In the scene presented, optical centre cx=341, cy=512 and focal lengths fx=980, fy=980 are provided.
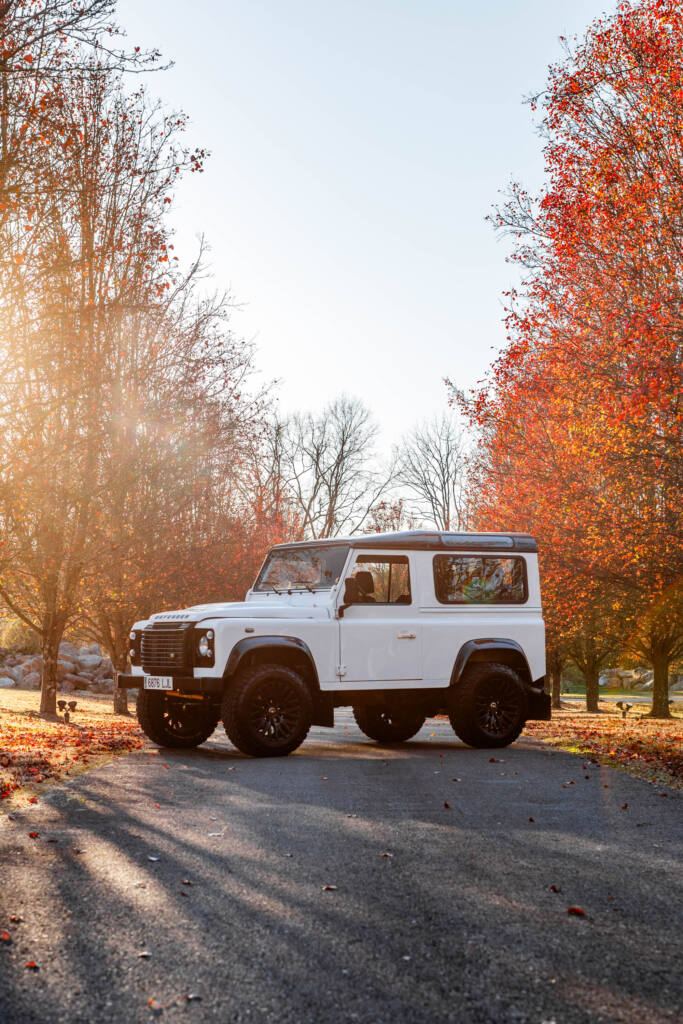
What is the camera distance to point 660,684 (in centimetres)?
3031

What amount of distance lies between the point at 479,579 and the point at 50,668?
9.55 meters

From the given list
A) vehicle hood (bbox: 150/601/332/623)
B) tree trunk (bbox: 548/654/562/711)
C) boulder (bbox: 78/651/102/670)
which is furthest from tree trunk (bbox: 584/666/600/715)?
vehicle hood (bbox: 150/601/332/623)

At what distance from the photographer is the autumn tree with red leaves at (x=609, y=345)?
488 inches

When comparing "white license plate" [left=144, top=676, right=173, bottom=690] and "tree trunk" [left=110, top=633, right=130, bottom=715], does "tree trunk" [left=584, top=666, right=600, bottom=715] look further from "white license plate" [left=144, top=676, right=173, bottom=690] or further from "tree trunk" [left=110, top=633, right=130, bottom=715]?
"white license plate" [left=144, top=676, right=173, bottom=690]

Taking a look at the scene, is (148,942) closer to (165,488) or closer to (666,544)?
(666,544)

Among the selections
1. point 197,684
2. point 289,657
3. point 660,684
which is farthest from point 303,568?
point 660,684

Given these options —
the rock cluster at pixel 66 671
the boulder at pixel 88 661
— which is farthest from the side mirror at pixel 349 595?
the boulder at pixel 88 661

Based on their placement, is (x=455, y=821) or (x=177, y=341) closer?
(x=455, y=821)

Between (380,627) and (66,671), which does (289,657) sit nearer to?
(380,627)

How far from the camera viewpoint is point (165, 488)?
57.0 ft

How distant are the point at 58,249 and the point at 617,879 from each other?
30.1 ft

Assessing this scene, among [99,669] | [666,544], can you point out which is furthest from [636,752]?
[99,669]

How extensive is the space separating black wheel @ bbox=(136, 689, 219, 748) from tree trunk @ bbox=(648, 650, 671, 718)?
813 inches

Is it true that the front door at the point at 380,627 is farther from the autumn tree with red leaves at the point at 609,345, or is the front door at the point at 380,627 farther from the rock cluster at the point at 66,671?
the rock cluster at the point at 66,671
